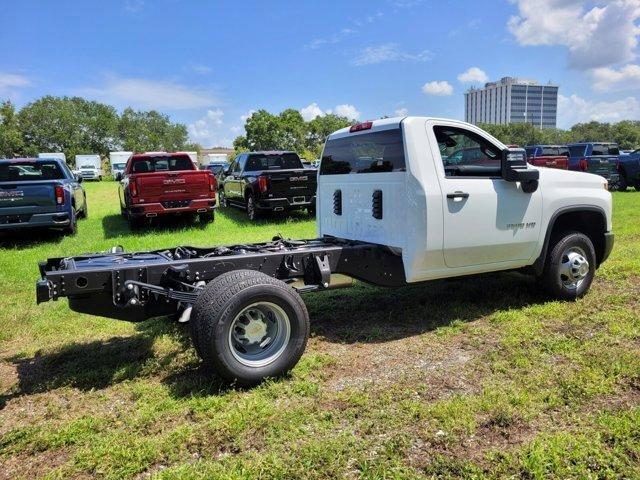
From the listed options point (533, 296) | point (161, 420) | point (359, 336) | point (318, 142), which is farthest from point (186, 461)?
point (318, 142)

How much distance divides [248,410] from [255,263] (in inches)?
51.4

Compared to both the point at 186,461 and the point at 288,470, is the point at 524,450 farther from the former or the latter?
the point at 186,461

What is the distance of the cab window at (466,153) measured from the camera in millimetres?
4906

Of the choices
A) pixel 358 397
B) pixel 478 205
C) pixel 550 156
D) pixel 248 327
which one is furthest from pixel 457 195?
pixel 550 156

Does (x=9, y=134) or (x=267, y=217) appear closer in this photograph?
(x=267, y=217)

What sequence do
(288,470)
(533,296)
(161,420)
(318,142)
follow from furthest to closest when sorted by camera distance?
1. (318,142)
2. (533,296)
3. (161,420)
4. (288,470)

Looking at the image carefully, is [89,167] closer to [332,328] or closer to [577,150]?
[577,150]

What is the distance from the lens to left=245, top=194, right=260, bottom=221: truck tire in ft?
43.5

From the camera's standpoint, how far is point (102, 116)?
90562mm

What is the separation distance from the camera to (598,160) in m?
19.5

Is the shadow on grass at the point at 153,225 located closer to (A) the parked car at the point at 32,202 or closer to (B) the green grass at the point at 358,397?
(A) the parked car at the point at 32,202

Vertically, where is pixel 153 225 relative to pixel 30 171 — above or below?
below

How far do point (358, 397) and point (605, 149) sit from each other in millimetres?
20234

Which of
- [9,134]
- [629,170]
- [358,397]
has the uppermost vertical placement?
[9,134]
